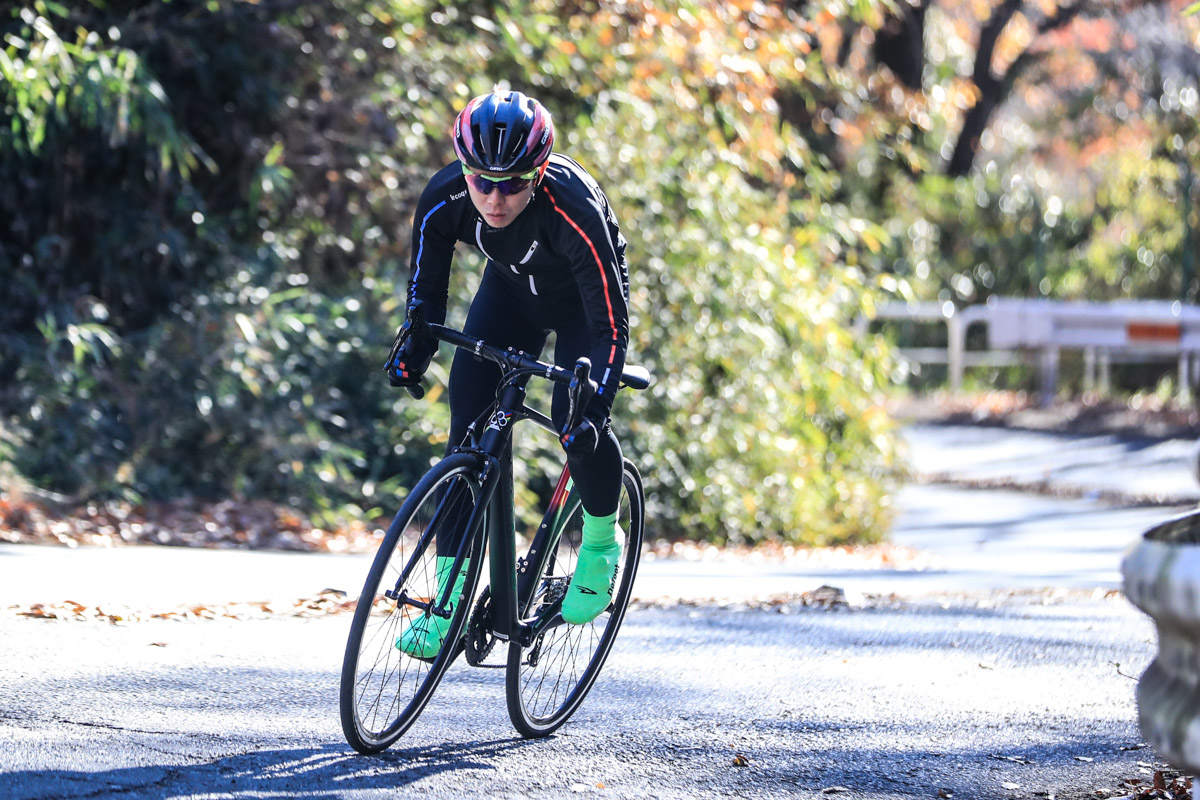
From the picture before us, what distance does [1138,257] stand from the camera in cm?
2170

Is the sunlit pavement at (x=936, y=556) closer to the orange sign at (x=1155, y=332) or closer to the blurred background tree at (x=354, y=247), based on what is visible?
the blurred background tree at (x=354, y=247)

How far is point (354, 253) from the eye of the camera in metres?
11.3

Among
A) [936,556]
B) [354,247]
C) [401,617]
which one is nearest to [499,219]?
[401,617]

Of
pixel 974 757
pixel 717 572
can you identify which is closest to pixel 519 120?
pixel 974 757

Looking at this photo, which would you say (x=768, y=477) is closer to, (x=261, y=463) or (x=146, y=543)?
(x=261, y=463)

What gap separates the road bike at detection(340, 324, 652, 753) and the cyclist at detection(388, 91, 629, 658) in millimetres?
63

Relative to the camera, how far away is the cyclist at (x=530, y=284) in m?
4.42

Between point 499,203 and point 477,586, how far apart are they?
1156 millimetres

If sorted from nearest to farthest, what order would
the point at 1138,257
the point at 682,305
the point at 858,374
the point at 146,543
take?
the point at 146,543, the point at 682,305, the point at 858,374, the point at 1138,257

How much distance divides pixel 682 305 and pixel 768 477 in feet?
4.88

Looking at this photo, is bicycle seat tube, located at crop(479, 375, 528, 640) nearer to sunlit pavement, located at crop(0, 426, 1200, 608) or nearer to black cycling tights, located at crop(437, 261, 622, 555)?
black cycling tights, located at crop(437, 261, 622, 555)

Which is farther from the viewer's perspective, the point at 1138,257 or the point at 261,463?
the point at 1138,257

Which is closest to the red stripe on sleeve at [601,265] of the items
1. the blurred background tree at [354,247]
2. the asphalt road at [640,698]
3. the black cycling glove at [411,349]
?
the black cycling glove at [411,349]

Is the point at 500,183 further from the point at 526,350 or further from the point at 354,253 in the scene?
the point at 354,253
